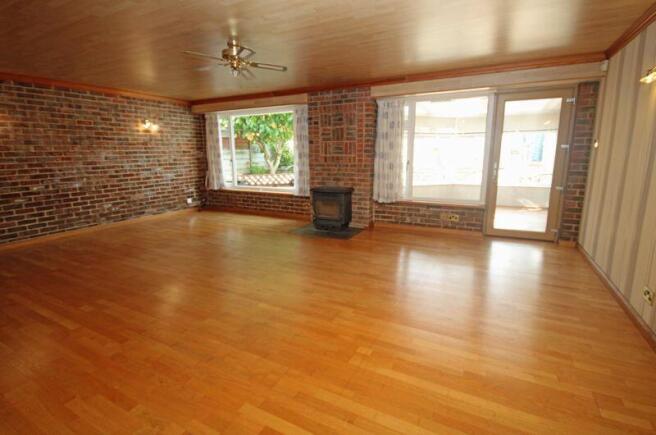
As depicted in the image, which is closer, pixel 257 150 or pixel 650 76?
pixel 650 76

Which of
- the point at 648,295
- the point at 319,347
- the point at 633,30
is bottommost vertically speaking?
the point at 319,347

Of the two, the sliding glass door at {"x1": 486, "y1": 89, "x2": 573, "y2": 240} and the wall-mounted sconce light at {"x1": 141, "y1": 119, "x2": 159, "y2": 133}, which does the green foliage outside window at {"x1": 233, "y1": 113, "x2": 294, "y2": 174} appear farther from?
the sliding glass door at {"x1": 486, "y1": 89, "x2": 573, "y2": 240}

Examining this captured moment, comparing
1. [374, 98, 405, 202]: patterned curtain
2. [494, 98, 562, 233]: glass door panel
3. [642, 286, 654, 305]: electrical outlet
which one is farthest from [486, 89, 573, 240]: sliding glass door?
[642, 286, 654, 305]: electrical outlet

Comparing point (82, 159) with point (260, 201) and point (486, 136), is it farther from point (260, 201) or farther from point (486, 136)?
point (486, 136)

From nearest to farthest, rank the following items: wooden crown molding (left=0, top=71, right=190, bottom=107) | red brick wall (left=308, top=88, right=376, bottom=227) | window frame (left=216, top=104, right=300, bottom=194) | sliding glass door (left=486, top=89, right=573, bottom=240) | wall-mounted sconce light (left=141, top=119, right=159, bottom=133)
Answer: sliding glass door (left=486, top=89, right=573, bottom=240)
wooden crown molding (left=0, top=71, right=190, bottom=107)
red brick wall (left=308, top=88, right=376, bottom=227)
wall-mounted sconce light (left=141, top=119, right=159, bottom=133)
window frame (left=216, top=104, right=300, bottom=194)

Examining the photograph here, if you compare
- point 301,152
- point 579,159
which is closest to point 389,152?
point 301,152

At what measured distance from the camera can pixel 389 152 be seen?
16.9ft

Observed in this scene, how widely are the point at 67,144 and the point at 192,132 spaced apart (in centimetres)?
242

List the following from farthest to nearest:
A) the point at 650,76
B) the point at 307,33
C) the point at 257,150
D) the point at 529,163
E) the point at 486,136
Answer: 1. the point at 257,150
2. the point at 486,136
3. the point at 529,163
4. the point at 307,33
5. the point at 650,76

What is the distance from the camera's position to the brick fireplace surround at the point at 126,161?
435 cm

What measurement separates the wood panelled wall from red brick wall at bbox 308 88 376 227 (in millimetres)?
2937

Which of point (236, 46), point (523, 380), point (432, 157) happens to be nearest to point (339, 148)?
point (432, 157)

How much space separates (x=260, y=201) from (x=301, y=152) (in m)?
1.50

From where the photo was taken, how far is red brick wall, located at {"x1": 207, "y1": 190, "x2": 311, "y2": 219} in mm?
6275
